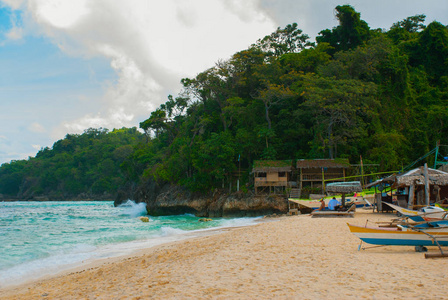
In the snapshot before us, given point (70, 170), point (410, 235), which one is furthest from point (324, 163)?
point (70, 170)

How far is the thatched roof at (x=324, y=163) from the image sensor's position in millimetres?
26750

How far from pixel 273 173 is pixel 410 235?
21958 millimetres

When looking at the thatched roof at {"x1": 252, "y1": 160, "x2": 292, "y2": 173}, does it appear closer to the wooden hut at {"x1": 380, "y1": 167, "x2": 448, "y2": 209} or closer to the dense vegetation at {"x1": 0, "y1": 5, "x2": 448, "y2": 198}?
the dense vegetation at {"x1": 0, "y1": 5, "x2": 448, "y2": 198}

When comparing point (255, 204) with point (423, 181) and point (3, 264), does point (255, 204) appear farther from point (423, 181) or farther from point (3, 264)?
point (3, 264)

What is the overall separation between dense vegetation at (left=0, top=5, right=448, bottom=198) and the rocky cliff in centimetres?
136

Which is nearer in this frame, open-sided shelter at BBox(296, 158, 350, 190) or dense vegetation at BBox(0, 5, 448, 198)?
open-sided shelter at BBox(296, 158, 350, 190)

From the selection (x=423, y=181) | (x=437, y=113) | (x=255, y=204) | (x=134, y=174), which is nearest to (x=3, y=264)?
(x=423, y=181)

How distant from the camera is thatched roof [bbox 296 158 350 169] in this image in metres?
26.8

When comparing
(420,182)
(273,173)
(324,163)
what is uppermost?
(324,163)

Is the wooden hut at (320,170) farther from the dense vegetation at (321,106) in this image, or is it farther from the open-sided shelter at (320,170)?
the dense vegetation at (321,106)

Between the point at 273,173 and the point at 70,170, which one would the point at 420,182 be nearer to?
the point at 273,173

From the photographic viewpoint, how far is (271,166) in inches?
1120

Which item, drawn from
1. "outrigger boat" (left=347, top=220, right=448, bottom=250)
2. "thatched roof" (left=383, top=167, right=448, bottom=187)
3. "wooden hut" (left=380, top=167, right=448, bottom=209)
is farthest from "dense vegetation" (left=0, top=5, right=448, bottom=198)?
"outrigger boat" (left=347, top=220, right=448, bottom=250)

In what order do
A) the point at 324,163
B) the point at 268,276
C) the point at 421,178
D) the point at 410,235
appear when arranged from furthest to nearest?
1. the point at 324,163
2. the point at 421,178
3. the point at 410,235
4. the point at 268,276
